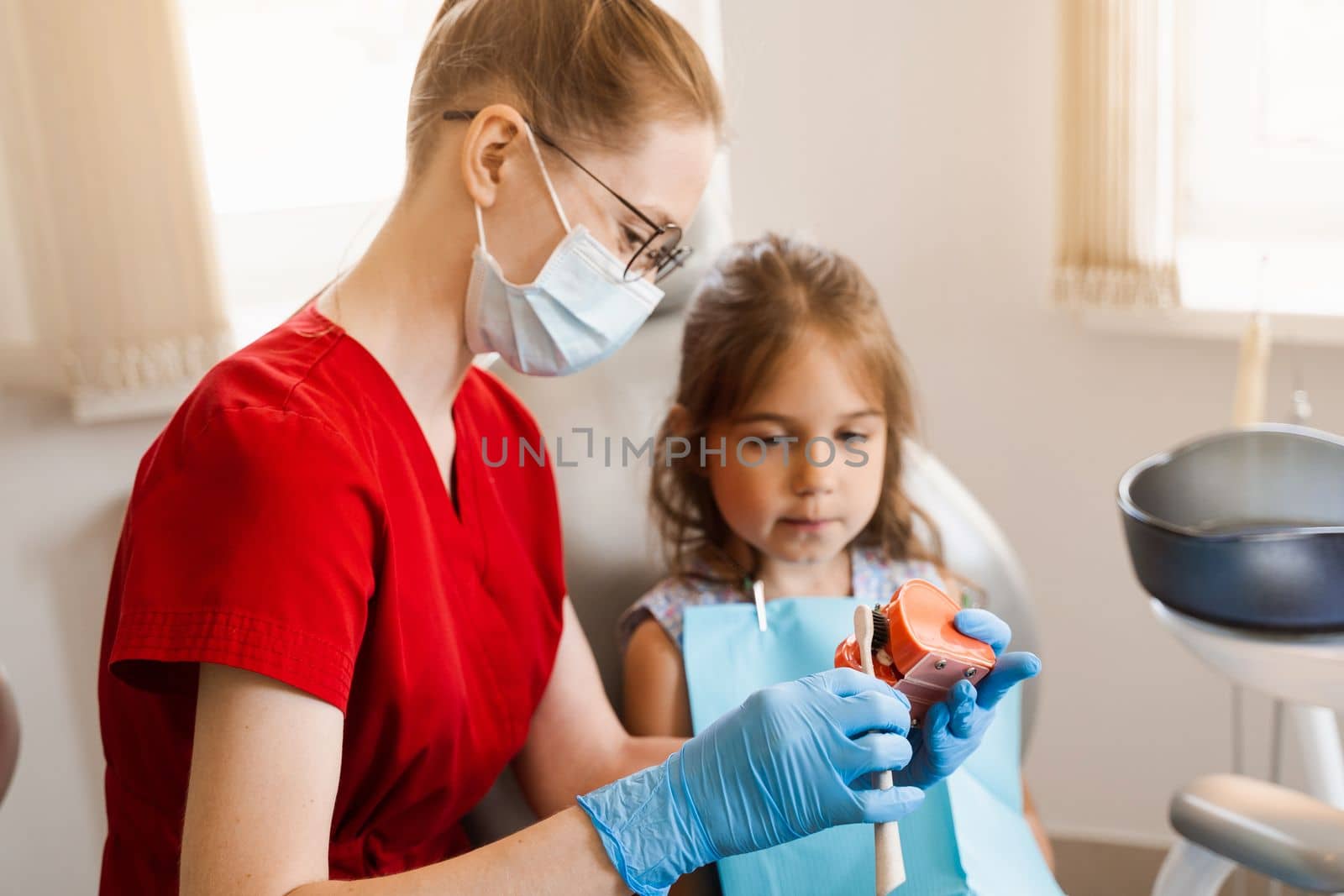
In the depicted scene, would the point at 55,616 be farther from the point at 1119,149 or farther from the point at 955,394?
the point at 1119,149

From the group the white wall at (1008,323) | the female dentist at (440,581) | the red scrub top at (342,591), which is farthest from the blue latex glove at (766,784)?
the white wall at (1008,323)

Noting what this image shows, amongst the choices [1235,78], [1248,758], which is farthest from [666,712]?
[1235,78]

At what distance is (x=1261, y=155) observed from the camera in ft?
5.59

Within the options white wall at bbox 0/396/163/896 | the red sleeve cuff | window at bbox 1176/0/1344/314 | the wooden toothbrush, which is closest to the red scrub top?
the red sleeve cuff

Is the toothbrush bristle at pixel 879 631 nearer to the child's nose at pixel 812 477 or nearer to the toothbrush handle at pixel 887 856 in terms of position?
the toothbrush handle at pixel 887 856

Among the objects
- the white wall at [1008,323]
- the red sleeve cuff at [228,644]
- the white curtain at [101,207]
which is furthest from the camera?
the white wall at [1008,323]

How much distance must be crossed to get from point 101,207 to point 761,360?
0.86m

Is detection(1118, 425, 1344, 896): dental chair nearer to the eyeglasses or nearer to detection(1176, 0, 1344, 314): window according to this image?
detection(1176, 0, 1344, 314): window

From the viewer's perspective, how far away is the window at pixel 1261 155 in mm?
1637

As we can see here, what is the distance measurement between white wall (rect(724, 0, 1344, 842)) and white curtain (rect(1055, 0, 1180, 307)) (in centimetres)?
14

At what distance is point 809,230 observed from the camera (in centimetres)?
183

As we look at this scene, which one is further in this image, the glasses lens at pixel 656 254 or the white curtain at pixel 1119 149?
the white curtain at pixel 1119 149

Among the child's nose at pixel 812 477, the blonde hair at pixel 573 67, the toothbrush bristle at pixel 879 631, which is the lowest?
the toothbrush bristle at pixel 879 631

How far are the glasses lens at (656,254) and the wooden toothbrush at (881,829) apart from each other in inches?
13.3
